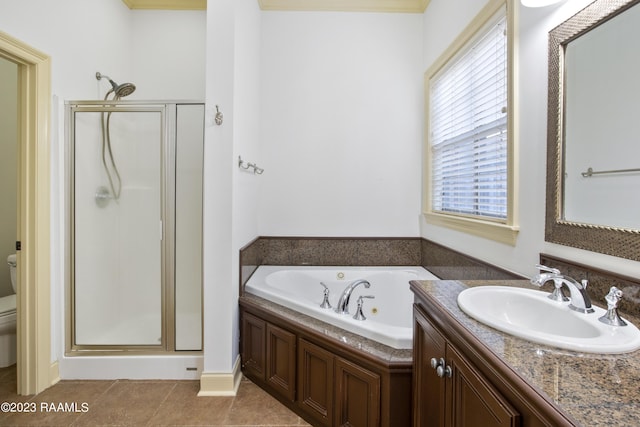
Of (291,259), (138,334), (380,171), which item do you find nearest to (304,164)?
(380,171)

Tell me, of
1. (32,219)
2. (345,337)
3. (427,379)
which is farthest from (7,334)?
(427,379)

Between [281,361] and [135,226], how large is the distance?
1.53 meters

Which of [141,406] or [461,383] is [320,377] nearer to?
[461,383]

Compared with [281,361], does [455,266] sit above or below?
above

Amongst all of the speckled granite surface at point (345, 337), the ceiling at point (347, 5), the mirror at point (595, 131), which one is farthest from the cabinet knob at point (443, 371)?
the ceiling at point (347, 5)

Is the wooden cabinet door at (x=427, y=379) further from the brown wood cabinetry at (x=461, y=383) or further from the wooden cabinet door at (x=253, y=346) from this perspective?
the wooden cabinet door at (x=253, y=346)

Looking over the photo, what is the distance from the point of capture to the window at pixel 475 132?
1574 millimetres

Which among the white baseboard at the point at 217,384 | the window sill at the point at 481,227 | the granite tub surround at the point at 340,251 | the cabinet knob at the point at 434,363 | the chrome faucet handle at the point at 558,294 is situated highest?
the window sill at the point at 481,227

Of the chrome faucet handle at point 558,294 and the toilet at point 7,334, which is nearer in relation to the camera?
the chrome faucet handle at point 558,294

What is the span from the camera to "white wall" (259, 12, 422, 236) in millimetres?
2648

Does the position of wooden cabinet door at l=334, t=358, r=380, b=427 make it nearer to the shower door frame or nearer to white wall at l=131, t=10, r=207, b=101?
the shower door frame

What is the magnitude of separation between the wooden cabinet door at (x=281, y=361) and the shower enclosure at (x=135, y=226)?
2.06ft

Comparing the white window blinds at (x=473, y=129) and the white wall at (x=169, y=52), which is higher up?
the white wall at (x=169, y=52)

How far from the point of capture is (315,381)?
158cm
